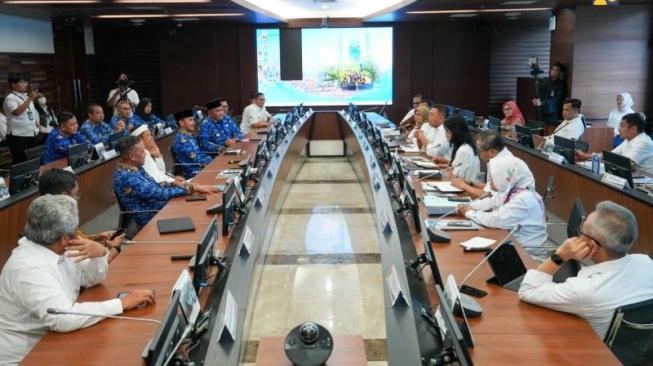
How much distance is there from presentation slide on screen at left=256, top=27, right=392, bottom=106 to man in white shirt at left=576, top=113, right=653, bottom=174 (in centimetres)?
639

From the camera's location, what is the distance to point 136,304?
79.9 inches

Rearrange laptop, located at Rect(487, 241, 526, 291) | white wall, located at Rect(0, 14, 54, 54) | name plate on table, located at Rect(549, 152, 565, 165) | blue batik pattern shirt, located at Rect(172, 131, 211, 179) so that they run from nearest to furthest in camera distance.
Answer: laptop, located at Rect(487, 241, 526, 291) < name plate on table, located at Rect(549, 152, 565, 165) < blue batik pattern shirt, located at Rect(172, 131, 211, 179) < white wall, located at Rect(0, 14, 54, 54)

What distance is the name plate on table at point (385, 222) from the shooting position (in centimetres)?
295

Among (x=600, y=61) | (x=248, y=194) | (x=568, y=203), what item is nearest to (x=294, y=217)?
(x=248, y=194)

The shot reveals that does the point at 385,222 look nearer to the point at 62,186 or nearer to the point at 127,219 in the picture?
the point at 62,186

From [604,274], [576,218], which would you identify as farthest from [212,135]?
[604,274]

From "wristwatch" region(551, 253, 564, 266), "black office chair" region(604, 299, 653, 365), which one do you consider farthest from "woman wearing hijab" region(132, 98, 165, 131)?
"black office chair" region(604, 299, 653, 365)

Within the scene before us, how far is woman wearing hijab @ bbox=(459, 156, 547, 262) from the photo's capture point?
9.58 feet

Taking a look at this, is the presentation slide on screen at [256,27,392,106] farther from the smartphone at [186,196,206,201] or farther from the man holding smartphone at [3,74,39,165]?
the smartphone at [186,196,206,201]

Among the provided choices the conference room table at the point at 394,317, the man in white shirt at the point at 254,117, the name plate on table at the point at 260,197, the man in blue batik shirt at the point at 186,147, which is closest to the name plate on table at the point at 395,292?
the conference room table at the point at 394,317

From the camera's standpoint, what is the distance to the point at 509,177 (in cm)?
305

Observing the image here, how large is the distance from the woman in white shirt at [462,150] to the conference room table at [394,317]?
1.33 meters

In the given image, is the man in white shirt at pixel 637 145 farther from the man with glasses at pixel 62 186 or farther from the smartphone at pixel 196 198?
the man with glasses at pixel 62 186

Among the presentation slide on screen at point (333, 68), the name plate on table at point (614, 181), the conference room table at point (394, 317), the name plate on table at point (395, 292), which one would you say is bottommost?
the conference room table at point (394, 317)
